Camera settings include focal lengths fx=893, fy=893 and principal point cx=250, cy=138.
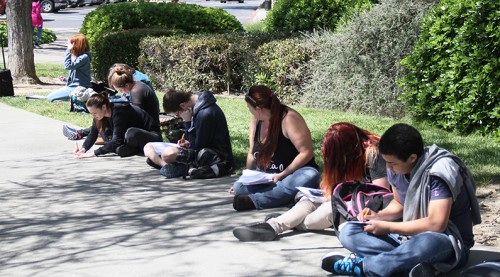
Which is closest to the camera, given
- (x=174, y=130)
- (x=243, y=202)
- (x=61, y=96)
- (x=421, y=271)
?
(x=421, y=271)

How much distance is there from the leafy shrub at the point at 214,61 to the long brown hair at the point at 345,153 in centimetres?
875

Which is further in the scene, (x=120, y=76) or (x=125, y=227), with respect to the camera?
(x=120, y=76)

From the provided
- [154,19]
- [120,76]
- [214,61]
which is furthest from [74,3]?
[120,76]

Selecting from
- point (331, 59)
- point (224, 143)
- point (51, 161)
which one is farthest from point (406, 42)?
point (51, 161)

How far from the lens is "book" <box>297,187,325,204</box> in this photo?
6.57 metres

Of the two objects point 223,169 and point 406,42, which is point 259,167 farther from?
point 406,42

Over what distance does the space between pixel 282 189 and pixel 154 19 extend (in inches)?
527

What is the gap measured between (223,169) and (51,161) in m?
2.51

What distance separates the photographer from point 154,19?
20062mm

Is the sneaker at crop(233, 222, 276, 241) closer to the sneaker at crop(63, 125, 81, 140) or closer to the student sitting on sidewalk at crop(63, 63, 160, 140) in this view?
the student sitting on sidewalk at crop(63, 63, 160, 140)

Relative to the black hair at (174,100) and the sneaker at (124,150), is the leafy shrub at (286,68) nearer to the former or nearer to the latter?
the sneaker at (124,150)

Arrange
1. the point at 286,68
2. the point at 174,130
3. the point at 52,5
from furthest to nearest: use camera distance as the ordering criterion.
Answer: the point at 52,5 < the point at 286,68 < the point at 174,130

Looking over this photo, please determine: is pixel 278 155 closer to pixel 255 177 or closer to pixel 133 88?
pixel 255 177

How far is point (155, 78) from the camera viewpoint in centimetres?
1684
